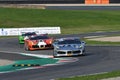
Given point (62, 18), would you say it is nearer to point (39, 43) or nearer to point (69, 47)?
point (39, 43)

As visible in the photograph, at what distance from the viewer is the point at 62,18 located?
7712cm

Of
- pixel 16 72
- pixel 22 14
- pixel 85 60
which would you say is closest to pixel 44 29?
pixel 22 14

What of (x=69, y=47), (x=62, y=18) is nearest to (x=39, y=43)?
(x=69, y=47)

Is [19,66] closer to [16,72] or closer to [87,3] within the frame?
[16,72]

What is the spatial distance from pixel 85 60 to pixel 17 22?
48185 millimetres

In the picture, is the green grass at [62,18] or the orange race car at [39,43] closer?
the orange race car at [39,43]

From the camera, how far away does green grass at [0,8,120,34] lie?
71.6 meters

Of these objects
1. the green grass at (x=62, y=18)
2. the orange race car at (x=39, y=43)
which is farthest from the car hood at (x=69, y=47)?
the green grass at (x=62, y=18)

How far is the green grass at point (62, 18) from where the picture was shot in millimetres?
71562

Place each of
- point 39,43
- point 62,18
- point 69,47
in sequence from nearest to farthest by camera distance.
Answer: point 69,47, point 39,43, point 62,18

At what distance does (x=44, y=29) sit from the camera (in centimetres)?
5772

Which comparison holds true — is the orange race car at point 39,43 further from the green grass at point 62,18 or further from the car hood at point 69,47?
the green grass at point 62,18

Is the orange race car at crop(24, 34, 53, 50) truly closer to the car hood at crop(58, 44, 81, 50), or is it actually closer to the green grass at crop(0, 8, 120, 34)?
the car hood at crop(58, 44, 81, 50)

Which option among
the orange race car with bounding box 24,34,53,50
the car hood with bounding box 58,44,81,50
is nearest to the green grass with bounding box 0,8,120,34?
the orange race car with bounding box 24,34,53,50
